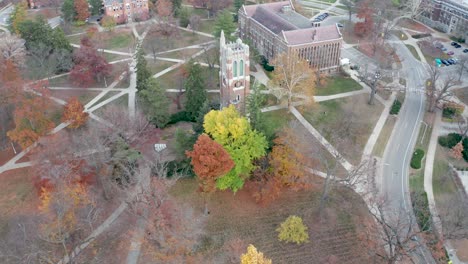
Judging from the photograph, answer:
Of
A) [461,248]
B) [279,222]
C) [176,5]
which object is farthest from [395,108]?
[176,5]

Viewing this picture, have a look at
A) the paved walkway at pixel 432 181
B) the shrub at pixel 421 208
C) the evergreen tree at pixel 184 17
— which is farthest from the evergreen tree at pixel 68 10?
the shrub at pixel 421 208

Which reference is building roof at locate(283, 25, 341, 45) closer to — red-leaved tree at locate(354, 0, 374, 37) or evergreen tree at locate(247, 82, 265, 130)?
red-leaved tree at locate(354, 0, 374, 37)

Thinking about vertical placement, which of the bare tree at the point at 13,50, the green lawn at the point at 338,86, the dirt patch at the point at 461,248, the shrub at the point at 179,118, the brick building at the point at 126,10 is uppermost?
the brick building at the point at 126,10

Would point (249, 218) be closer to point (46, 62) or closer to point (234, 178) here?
point (234, 178)

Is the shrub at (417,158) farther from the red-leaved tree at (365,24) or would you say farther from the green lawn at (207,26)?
the green lawn at (207,26)

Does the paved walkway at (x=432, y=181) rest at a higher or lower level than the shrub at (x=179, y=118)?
lower

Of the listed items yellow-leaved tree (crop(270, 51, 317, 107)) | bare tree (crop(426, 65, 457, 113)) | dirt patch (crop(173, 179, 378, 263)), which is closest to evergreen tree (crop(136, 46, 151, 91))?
dirt patch (crop(173, 179, 378, 263))

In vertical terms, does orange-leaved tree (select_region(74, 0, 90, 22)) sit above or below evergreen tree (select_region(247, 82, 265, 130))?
above
